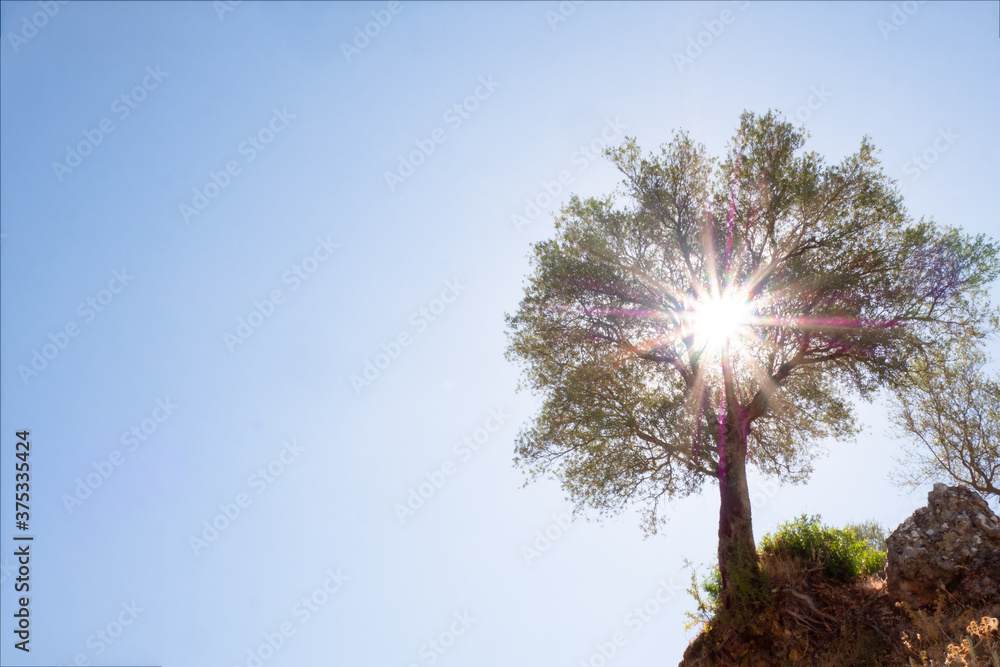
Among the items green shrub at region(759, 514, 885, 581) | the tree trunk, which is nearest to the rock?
green shrub at region(759, 514, 885, 581)

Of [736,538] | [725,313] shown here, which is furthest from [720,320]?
[736,538]

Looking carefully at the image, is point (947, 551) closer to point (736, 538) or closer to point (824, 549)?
point (824, 549)

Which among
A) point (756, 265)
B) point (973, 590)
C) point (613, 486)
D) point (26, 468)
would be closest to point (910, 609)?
point (973, 590)

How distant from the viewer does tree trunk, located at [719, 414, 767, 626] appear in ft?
50.5

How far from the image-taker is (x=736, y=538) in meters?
16.1

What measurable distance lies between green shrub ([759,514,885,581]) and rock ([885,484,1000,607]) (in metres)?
1.54

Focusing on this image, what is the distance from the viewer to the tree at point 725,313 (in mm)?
16969

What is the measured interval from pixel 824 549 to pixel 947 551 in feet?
10.1

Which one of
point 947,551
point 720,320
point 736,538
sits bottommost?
point 947,551

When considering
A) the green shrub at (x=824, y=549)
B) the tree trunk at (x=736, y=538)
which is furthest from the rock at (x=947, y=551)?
the tree trunk at (x=736, y=538)

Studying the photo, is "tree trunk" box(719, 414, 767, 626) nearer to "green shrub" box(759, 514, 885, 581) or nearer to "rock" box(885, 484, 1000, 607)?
"green shrub" box(759, 514, 885, 581)

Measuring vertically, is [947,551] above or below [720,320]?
below

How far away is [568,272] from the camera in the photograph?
746 inches

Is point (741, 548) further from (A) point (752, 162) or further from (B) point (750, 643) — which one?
(A) point (752, 162)
